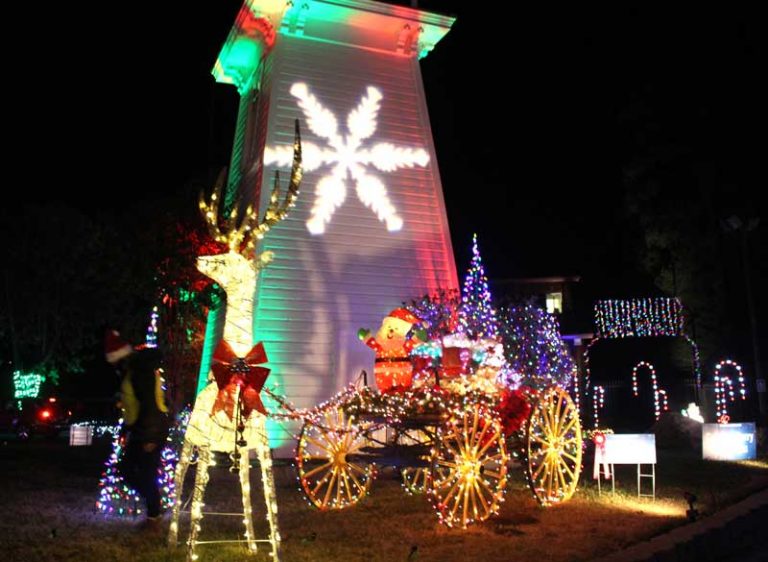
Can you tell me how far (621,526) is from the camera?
8.19 m

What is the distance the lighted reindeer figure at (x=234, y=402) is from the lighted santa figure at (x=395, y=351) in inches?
124

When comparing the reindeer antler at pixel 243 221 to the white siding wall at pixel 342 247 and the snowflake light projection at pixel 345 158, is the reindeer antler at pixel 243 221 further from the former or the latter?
Result: the snowflake light projection at pixel 345 158

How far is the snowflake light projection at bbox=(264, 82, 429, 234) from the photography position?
16688mm

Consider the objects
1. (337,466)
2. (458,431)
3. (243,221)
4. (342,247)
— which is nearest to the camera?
(243,221)

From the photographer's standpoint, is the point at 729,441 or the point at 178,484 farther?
the point at 729,441

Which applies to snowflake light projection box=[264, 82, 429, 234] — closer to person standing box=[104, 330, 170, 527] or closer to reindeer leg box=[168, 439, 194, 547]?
person standing box=[104, 330, 170, 527]

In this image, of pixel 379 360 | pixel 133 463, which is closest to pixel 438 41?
pixel 379 360

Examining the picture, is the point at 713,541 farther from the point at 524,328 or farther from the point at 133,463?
the point at 524,328

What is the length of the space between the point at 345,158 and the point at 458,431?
31.5 feet

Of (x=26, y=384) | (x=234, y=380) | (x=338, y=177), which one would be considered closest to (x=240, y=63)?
(x=338, y=177)

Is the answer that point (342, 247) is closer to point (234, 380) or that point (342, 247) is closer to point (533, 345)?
point (533, 345)

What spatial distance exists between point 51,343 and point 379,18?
2449cm

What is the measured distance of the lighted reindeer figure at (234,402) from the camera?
6750 mm

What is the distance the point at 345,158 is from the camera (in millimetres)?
17156
